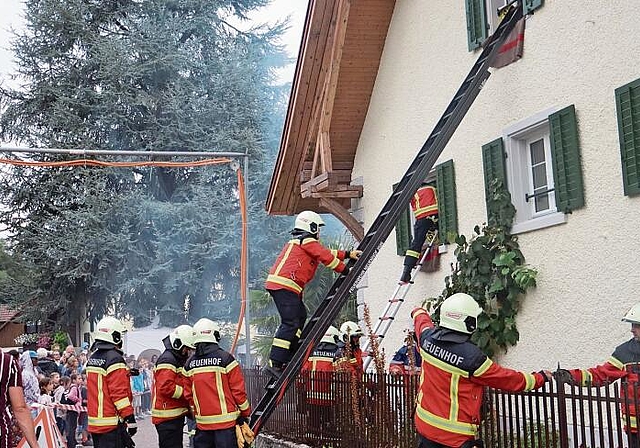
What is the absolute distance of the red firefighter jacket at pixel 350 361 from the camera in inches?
413

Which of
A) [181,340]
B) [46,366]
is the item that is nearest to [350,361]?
[181,340]

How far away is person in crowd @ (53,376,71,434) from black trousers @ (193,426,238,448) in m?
6.47

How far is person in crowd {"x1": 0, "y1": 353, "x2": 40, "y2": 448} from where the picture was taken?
5844mm

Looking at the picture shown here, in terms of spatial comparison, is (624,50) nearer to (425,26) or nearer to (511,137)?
(511,137)

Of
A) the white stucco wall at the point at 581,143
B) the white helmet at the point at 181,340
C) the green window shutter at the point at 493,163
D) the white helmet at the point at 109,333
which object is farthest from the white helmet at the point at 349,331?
the white helmet at the point at 109,333

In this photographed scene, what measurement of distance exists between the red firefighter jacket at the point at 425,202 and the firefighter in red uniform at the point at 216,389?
11.9ft

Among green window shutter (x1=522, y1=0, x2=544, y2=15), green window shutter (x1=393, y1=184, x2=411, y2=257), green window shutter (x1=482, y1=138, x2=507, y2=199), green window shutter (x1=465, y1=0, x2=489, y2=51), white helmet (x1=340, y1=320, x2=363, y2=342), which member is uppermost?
green window shutter (x1=465, y1=0, x2=489, y2=51)

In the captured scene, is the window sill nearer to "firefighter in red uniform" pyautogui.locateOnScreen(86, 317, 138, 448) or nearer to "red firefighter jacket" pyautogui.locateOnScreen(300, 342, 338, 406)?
"red firefighter jacket" pyautogui.locateOnScreen(300, 342, 338, 406)

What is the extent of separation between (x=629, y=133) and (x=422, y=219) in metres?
4.10

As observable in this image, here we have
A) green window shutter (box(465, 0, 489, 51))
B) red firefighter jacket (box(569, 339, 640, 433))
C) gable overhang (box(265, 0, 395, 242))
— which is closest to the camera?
red firefighter jacket (box(569, 339, 640, 433))

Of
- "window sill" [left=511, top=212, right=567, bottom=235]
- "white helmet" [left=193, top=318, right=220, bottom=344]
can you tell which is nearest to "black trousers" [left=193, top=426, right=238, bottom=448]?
"white helmet" [left=193, top=318, right=220, bottom=344]

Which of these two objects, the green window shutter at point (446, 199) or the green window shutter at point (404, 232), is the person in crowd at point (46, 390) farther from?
the green window shutter at point (446, 199)

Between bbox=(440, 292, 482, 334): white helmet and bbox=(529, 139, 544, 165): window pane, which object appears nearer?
bbox=(440, 292, 482, 334): white helmet

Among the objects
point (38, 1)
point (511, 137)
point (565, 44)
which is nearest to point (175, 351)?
point (511, 137)
